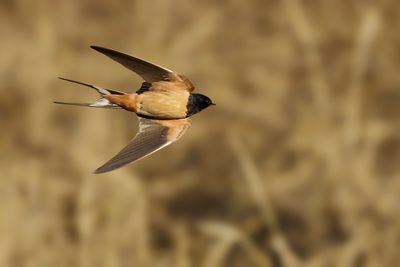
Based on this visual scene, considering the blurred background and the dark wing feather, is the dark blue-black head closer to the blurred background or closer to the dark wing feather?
the dark wing feather

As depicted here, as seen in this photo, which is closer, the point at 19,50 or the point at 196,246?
the point at 19,50

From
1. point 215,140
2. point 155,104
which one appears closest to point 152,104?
point 155,104

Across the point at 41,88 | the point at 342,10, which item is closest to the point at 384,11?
the point at 342,10

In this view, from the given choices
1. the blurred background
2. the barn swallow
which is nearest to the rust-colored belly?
the barn swallow

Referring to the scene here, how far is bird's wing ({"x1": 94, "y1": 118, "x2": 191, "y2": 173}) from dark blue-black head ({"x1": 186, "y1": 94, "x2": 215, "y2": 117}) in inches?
0.7

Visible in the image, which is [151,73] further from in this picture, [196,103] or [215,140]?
[215,140]

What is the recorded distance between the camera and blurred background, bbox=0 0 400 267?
2.83 m

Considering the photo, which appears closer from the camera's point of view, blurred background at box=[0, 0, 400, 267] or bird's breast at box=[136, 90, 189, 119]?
bird's breast at box=[136, 90, 189, 119]

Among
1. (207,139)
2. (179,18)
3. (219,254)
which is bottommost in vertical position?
(219,254)

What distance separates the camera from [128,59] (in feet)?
1.79

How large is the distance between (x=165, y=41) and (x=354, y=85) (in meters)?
0.63

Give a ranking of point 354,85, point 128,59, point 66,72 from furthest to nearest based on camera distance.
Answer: point 354,85 → point 66,72 → point 128,59

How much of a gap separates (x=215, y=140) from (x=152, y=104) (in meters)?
2.32

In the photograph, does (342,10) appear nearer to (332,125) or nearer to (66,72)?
(332,125)
